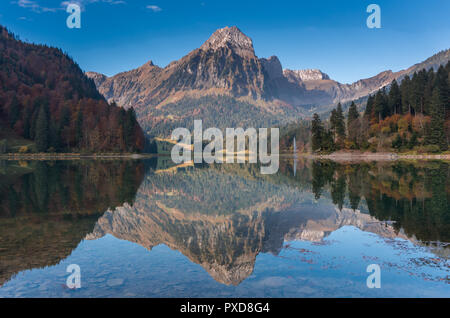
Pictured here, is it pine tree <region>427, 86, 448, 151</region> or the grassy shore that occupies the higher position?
pine tree <region>427, 86, 448, 151</region>

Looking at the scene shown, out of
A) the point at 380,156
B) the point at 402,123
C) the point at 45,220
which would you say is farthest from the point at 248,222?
the point at 402,123

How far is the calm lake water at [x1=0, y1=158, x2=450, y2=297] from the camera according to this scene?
10031mm

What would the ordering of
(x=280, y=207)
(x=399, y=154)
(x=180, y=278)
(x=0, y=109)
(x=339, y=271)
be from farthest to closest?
(x=0, y=109) → (x=399, y=154) → (x=280, y=207) → (x=339, y=271) → (x=180, y=278)

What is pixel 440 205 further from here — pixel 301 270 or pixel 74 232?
pixel 74 232

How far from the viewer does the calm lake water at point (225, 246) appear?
10031 millimetres

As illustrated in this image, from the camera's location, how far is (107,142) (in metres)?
157

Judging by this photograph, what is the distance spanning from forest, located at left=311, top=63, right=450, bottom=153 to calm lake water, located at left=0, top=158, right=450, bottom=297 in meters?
110

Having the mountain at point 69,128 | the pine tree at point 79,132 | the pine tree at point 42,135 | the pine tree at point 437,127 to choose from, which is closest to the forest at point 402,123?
the pine tree at point 437,127

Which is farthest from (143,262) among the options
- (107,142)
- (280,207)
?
(107,142)

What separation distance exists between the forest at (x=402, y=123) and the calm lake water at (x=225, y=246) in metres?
110

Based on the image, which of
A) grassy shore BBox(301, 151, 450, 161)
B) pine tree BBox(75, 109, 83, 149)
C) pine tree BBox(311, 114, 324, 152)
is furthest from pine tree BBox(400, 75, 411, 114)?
pine tree BBox(75, 109, 83, 149)

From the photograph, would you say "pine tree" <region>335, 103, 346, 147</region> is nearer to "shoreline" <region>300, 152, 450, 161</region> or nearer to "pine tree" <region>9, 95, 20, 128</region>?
"shoreline" <region>300, 152, 450, 161</region>

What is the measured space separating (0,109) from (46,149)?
6701cm

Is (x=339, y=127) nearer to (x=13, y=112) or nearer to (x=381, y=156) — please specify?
(x=381, y=156)
